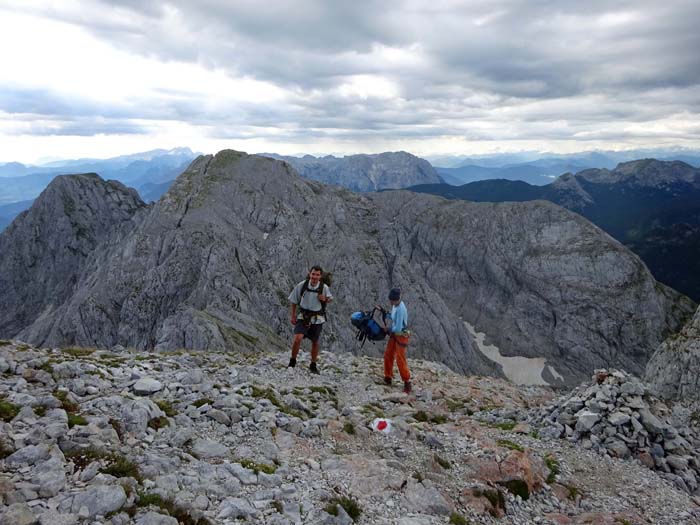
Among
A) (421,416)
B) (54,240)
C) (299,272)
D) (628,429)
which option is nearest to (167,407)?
(421,416)

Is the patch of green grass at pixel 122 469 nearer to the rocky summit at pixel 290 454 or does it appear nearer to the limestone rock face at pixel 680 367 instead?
the rocky summit at pixel 290 454

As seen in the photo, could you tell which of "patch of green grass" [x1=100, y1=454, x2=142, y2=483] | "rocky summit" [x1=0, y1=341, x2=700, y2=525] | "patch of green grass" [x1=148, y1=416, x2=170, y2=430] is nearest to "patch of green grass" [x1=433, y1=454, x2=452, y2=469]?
"rocky summit" [x1=0, y1=341, x2=700, y2=525]

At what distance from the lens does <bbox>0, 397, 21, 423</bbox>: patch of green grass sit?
8.78 m

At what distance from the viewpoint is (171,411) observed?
1126cm

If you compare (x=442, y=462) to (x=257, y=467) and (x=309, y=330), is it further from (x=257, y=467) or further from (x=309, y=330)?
(x=309, y=330)

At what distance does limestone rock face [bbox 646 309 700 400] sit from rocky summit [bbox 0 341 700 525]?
69.8 m

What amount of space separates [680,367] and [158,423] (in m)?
87.3

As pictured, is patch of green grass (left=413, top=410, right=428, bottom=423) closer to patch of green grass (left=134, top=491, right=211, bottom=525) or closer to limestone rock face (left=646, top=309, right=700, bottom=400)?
patch of green grass (left=134, top=491, right=211, bottom=525)

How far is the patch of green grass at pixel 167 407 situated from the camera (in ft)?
36.4

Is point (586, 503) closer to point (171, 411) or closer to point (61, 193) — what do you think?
point (171, 411)

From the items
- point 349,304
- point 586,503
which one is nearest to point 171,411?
point 586,503

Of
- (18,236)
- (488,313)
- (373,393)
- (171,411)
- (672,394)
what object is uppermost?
(171,411)

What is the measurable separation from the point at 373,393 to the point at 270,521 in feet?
32.8

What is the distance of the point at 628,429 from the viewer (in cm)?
1403
